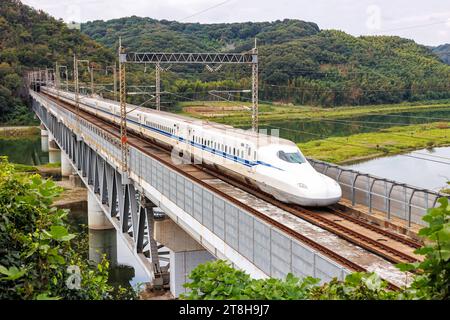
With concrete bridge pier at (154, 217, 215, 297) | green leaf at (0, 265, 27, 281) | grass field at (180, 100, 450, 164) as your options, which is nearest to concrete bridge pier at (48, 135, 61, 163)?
grass field at (180, 100, 450, 164)

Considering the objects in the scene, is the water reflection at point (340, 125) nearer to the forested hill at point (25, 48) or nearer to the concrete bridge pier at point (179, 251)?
the forested hill at point (25, 48)

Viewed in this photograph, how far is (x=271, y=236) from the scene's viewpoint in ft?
Answer: 44.3

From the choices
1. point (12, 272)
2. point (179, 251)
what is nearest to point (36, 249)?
point (12, 272)

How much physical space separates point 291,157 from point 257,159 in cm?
153

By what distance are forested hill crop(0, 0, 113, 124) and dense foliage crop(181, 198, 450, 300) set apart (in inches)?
Answer: 4639

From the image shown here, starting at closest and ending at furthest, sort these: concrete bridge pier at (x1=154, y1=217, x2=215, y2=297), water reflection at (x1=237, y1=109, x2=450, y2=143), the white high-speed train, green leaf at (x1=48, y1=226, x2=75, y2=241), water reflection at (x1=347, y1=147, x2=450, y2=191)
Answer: green leaf at (x1=48, y1=226, x2=75, y2=241) < the white high-speed train < concrete bridge pier at (x1=154, y1=217, x2=215, y2=297) < water reflection at (x1=347, y1=147, x2=450, y2=191) < water reflection at (x1=237, y1=109, x2=450, y2=143)

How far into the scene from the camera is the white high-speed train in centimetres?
1956

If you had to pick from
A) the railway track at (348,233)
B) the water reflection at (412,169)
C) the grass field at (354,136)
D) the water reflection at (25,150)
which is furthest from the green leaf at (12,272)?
the water reflection at (25,150)

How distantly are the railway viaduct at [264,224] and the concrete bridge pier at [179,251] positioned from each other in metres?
0.04

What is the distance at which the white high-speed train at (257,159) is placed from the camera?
1956 cm

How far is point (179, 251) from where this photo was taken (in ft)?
85.6

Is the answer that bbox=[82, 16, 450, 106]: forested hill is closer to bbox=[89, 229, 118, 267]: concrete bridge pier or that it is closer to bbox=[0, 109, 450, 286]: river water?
bbox=[0, 109, 450, 286]: river water

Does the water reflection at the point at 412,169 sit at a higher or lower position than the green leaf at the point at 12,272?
lower

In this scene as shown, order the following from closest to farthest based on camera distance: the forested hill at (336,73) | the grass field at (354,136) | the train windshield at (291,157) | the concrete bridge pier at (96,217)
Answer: the train windshield at (291,157), the concrete bridge pier at (96,217), the grass field at (354,136), the forested hill at (336,73)
